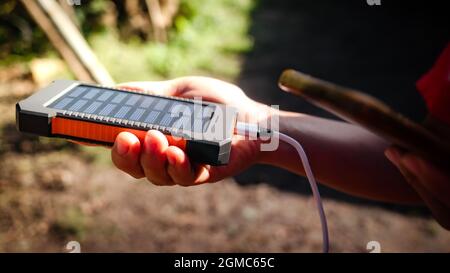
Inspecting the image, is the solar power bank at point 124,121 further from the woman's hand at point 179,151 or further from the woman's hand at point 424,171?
the woman's hand at point 424,171

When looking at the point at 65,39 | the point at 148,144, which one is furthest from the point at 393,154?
the point at 65,39

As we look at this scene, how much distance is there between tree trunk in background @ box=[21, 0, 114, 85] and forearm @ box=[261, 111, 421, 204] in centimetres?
172

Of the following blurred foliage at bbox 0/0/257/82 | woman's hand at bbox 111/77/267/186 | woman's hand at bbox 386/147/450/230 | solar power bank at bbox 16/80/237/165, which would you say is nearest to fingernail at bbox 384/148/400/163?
woman's hand at bbox 386/147/450/230

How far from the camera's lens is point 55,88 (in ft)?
3.55

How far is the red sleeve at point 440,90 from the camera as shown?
3.34 feet

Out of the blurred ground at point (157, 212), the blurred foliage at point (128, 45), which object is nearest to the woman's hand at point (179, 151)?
the blurred ground at point (157, 212)

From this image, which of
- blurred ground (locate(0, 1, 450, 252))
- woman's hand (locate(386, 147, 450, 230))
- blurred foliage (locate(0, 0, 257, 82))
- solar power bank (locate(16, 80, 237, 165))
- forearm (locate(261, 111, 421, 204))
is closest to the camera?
woman's hand (locate(386, 147, 450, 230))

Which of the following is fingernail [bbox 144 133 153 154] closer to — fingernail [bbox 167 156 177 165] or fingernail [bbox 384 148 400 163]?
fingernail [bbox 167 156 177 165]

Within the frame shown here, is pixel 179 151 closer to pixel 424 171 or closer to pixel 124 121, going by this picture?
pixel 124 121

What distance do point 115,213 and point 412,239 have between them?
5.58 feet

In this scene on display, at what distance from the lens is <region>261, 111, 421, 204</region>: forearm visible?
3.94 ft

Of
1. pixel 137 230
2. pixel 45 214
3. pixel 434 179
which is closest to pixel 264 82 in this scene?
pixel 137 230

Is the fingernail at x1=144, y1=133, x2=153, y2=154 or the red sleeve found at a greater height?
the red sleeve

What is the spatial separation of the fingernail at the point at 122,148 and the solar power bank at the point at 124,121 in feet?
0.11
